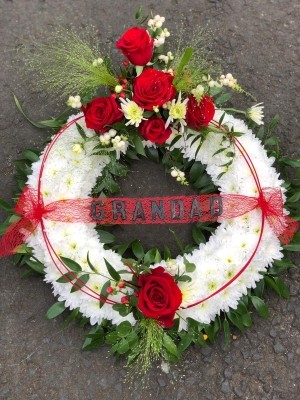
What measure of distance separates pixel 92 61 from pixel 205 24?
2.17ft

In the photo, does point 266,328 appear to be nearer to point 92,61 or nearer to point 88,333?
point 88,333

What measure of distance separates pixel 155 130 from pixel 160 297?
0.63 metres

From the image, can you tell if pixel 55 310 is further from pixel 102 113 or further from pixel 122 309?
pixel 102 113

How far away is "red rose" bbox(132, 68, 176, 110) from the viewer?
2.03m

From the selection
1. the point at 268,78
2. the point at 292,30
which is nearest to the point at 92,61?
the point at 268,78

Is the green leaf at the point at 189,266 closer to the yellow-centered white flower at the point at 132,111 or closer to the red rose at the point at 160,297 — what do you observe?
the red rose at the point at 160,297

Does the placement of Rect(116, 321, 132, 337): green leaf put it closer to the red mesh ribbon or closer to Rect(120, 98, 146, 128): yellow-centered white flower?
the red mesh ribbon

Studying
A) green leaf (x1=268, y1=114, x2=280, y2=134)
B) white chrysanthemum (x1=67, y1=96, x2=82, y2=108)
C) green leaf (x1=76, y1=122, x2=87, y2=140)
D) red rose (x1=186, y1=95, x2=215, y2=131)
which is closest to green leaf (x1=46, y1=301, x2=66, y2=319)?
green leaf (x1=76, y1=122, x2=87, y2=140)

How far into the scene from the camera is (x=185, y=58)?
1.93 m

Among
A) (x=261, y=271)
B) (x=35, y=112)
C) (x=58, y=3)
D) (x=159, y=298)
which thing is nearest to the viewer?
(x=159, y=298)

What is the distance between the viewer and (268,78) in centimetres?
248

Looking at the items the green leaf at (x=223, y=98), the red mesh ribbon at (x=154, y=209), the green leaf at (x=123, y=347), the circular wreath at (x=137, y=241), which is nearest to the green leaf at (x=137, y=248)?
the circular wreath at (x=137, y=241)

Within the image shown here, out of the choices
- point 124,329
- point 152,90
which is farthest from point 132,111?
point 124,329

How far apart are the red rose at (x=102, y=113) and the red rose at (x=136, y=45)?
0.59 ft
